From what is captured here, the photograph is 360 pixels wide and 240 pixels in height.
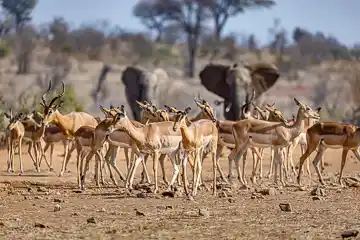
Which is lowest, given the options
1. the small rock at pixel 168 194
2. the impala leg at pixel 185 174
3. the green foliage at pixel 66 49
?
the small rock at pixel 168 194

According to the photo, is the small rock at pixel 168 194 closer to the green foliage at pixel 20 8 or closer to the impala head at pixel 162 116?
the impala head at pixel 162 116

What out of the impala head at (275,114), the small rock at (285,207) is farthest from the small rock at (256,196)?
the impala head at (275,114)

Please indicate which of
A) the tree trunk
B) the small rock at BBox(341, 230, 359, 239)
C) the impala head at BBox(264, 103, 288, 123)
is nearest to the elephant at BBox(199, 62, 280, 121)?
the impala head at BBox(264, 103, 288, 123)

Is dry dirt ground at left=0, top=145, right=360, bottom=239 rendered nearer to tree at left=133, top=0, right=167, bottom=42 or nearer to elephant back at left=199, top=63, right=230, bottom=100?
elephant back at left=199, top=63, right=230, bottom=100

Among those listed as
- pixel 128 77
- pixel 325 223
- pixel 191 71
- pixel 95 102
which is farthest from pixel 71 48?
pixel 325 223

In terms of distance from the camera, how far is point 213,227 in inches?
429

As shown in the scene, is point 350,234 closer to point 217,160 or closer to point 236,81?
point 217,160

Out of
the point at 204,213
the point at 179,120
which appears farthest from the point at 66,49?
the point at 204,213

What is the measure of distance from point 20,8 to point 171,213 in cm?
4811

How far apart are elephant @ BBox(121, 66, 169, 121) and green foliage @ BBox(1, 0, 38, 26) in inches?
1041

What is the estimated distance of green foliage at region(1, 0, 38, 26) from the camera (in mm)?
56528

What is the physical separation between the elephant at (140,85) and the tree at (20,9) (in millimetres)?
26485

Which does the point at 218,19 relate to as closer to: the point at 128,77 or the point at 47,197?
the point at 128,77

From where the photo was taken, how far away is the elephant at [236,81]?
2723 centimetres
